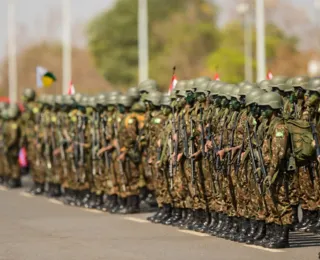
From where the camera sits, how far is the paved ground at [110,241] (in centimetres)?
1600

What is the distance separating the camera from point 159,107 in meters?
21.1

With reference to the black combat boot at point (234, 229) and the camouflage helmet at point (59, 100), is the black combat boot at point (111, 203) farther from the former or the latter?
the black combat boot at point (234, 229)

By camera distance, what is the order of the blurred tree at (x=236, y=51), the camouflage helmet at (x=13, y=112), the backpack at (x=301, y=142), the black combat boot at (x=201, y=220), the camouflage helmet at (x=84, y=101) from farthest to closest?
the blurred tree at (x=236, y=51) → the camouflage helmet at (x=13, y=112) → the camouflage helmet at (x=84, y=101) → the black combat boot at (x=201, y=220) → the backpack at (x=301, y=142)

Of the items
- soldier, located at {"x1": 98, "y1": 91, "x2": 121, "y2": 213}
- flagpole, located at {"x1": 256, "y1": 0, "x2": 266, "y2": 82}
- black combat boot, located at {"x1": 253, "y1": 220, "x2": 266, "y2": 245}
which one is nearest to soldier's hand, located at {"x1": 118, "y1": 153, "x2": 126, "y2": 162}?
soldier, located at {"x1": 98, "y1": 91, "x2": 121, "y2": 213}

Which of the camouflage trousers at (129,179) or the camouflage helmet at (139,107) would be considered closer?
the camouflage trousers at (129,179)

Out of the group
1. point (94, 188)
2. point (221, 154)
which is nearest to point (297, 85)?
point (221, 154)

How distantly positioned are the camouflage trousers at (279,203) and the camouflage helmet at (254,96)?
3.19 ft

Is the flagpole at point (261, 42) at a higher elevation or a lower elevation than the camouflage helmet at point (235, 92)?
higher

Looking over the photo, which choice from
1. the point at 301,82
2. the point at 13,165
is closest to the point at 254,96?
the point at 301,82

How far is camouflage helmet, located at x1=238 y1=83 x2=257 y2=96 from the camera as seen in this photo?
1698 cm

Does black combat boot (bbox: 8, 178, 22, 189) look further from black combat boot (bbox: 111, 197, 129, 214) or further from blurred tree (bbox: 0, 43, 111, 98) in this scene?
blurred tree (bbox: 0, 43, 111, 98)

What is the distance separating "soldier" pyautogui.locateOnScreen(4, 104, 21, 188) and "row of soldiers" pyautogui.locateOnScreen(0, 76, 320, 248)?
4.34m

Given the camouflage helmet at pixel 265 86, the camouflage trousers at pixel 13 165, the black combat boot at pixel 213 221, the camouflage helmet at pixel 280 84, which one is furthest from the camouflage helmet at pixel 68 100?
the camouflage helmet at pixel 280 84

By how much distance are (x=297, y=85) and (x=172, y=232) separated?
8.94ft
